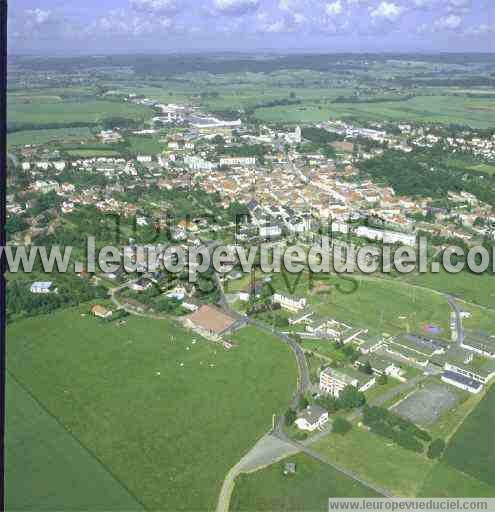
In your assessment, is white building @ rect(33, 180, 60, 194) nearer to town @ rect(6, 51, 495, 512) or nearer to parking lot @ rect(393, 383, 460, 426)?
town @ rect(6, 51, 495, 512)

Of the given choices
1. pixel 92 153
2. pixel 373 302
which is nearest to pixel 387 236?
pixel 373 302

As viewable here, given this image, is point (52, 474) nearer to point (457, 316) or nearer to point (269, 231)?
point (457, 316)

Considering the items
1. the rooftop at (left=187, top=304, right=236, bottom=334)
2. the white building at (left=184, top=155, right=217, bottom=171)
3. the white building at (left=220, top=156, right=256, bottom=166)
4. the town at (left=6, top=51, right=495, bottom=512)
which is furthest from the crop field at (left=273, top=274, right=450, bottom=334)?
the white building at (left=220, top=156, right=256, bottom=166)

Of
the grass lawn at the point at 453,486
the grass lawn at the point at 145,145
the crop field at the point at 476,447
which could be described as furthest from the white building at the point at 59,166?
the grass lawn at the point at 453,486

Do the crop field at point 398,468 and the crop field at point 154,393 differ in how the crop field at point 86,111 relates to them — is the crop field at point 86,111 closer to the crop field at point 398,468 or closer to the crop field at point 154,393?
the crop field at point 154,393

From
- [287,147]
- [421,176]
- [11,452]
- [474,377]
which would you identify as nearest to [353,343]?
[474,377]

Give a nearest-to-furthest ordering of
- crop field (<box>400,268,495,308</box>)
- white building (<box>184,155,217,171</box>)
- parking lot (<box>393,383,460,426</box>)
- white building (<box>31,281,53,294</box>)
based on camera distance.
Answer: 1. parking lot (<box>393,383,460,426</box>)
2. white building (<box>31,281,53,294</box>)
3. crop field (<box>400,268,495,308</box>)
4. white building (<box>184,155,217,171</box>)
